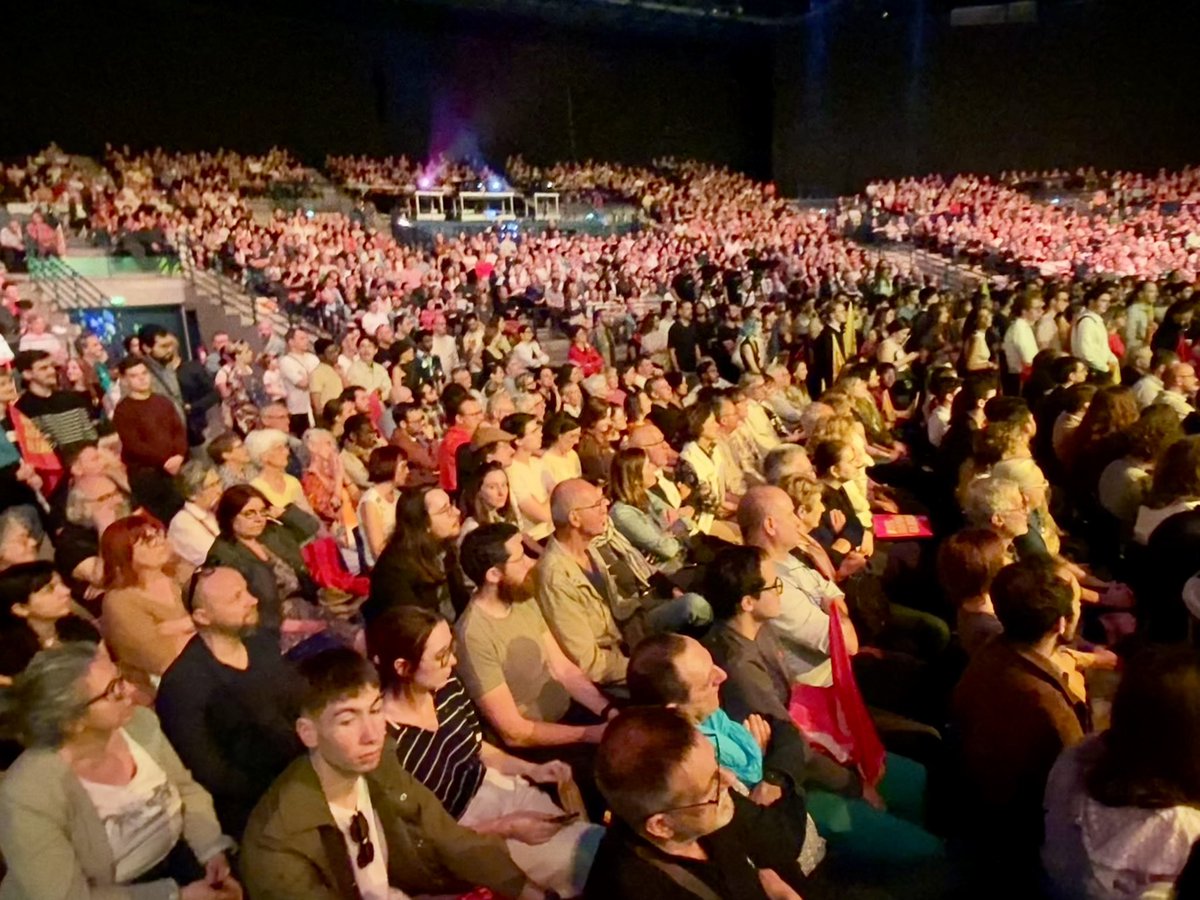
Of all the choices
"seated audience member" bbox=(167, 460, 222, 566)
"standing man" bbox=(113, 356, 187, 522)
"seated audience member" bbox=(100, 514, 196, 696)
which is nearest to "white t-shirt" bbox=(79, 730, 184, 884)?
"seated audience member" bbox=(100, 514, 196, 696)

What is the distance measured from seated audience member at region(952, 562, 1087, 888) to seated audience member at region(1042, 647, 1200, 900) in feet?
1.00

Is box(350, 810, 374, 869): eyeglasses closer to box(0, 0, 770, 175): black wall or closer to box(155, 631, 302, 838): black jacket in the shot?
box(155, 631, 302, 838): black jacket

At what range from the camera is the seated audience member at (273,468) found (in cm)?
411

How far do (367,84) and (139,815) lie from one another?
72.3ft

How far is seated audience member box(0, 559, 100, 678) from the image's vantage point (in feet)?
8.20

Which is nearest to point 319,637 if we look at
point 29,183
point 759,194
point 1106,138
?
point 29,183

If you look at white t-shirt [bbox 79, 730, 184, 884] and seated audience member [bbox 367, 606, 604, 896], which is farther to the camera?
seated audience member [bbox 367, 606, 604, 896]

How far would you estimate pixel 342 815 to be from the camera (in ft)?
6.11

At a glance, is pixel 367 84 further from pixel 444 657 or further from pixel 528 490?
pixel 444 657

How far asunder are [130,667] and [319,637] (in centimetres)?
58

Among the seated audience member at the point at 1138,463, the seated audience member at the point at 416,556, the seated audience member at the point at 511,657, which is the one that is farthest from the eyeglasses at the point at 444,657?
the seated audience member at the point at 1138,463

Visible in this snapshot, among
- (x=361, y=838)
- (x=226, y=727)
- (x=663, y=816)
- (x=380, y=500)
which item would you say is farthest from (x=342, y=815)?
(x=380, y=500)

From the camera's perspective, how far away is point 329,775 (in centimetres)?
184

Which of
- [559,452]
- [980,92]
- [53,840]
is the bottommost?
[559,452]
